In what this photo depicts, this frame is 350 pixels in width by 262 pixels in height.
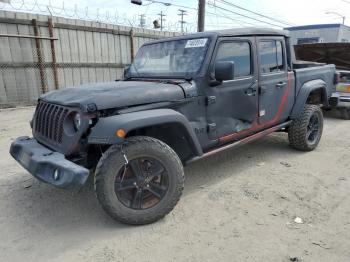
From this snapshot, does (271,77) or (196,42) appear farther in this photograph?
(271,77)

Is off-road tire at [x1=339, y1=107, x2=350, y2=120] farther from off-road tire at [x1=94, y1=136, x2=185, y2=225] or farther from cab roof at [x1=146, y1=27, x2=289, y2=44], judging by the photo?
off-road tire at [x1=94, y1=136, x2=185, y2=225]

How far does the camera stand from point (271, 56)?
15.1 ft

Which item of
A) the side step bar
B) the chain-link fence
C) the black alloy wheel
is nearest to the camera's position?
the black alloy wheel

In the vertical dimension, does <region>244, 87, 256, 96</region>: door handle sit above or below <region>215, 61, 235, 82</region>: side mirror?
below

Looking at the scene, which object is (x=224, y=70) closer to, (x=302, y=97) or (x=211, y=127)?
(x=211, y=127)

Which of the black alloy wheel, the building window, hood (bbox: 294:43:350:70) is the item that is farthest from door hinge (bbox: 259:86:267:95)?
the building window

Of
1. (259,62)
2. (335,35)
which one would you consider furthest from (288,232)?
(335,35)

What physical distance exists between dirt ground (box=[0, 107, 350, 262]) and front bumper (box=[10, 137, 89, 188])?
21.9 inches

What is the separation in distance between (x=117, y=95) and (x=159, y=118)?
1.53ft

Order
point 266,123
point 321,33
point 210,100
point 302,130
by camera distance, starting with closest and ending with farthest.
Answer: point 210,100, point 266,123, point 302,130, point 321,33

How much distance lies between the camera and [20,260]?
2619 millimetres

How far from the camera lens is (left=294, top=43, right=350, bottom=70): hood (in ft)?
29.9

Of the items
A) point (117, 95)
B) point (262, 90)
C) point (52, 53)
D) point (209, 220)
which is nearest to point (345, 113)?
point (262, 90)

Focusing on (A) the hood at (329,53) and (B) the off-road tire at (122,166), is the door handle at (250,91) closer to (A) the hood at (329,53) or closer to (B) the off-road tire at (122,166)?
(B) the off-road tire at (122,166)
